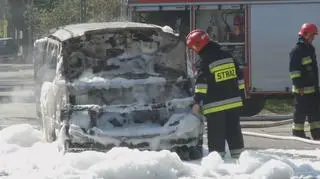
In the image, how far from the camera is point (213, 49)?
8.42 metres

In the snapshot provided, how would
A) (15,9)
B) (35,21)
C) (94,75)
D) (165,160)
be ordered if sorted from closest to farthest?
(165,160) < (94,75) < (35,21) < (15,9)

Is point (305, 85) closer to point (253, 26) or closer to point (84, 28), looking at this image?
point (84, 28)

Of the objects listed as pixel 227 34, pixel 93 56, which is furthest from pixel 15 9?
pixel 93 56

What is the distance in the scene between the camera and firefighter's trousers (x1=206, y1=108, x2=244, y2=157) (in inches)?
332

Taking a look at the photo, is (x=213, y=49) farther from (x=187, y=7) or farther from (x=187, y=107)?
(x=187, y=7)

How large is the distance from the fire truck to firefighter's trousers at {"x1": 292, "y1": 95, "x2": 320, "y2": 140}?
4.94m

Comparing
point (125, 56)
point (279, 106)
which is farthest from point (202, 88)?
point (279, 106)

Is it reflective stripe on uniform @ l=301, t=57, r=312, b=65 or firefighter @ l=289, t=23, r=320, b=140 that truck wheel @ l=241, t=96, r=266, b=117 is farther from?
reflective stripe on uniform @ l=301, t=57, r=312, b=65

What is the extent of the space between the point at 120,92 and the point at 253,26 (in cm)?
814

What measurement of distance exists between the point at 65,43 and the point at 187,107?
5.28 ft

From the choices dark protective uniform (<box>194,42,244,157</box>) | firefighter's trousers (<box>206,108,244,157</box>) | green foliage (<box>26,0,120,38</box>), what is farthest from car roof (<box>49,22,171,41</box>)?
green foliage (<box>26,0,120,38</box>)

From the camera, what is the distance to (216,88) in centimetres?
840

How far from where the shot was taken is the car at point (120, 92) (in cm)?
820

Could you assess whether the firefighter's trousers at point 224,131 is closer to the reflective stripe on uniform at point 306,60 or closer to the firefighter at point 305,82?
the firefighter at point 305,82
